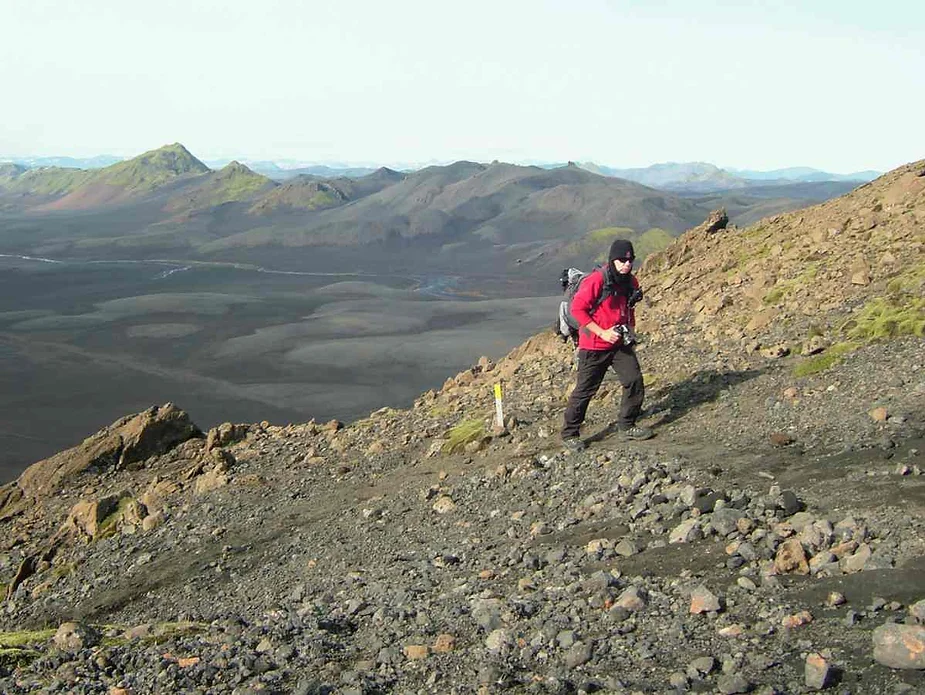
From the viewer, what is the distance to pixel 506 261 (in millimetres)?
92125

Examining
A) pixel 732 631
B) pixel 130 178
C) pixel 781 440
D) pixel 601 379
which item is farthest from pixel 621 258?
pixel 130 178

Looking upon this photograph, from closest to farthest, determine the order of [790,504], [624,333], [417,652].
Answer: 1. [417,652]
2. [790,504]
3. [624,333]

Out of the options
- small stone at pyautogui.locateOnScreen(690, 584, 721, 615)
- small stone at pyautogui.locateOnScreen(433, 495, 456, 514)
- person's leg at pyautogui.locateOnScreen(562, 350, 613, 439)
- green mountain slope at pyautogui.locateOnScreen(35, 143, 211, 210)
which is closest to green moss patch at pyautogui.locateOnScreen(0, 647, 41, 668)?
small stone at pyautogui.locateOnScreen(433, 495, 456, 514)

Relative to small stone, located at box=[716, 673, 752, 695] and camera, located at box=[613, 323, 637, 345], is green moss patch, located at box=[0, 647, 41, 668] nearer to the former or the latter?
small stone, located at box=[716, 673, 752, 695]

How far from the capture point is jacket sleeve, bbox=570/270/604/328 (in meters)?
7.32

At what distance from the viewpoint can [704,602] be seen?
4.34 meters

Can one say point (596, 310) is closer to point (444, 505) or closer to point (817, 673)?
point (444, 505)

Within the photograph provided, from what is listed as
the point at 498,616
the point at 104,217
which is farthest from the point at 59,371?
the point at 104,217

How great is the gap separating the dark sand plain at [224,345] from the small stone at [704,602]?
2563 cm

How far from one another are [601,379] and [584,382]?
17 centimetres

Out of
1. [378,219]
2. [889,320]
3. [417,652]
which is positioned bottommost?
[417,652]

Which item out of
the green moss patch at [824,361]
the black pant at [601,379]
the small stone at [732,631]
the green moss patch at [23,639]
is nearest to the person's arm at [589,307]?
the black pant at [601,379]

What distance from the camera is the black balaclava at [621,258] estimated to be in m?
7.17

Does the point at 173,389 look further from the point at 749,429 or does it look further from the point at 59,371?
the point at 749,429
